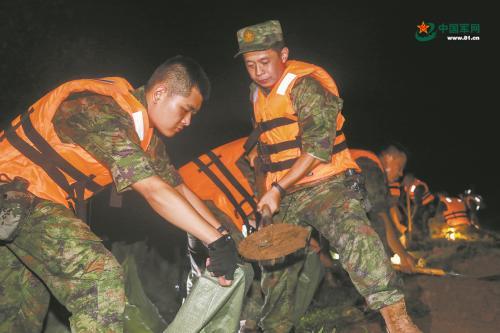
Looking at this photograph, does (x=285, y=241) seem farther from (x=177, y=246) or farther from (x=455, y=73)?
(x=455, y=73)

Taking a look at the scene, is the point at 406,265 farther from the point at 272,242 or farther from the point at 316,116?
the point at 272,242

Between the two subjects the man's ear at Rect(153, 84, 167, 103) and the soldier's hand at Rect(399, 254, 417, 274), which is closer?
the man's ear at Rect(153, 84, 167, 103)

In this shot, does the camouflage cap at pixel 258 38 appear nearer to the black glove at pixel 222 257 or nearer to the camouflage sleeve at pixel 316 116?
the camouflage sleeve at pixel 316 116

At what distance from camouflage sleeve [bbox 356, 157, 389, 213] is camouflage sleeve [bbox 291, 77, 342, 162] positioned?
2083 millimetres

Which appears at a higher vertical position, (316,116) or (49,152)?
(49,152)

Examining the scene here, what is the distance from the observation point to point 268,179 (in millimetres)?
3725

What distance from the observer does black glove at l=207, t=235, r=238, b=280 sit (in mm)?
2262

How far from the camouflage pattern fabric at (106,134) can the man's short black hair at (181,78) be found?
32 cm

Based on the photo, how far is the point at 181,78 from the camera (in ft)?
8.73

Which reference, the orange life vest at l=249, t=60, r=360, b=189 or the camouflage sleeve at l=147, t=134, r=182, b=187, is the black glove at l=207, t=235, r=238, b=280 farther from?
the orange life vest at l=249, t=60, r=360, b=189

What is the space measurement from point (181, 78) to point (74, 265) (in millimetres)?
1065

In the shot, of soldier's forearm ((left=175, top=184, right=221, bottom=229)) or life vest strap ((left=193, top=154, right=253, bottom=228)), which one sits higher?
soldier's forearm ((left=175, top=184, right=221, bottom=229))

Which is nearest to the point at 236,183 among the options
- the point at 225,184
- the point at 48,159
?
the point at 225,184

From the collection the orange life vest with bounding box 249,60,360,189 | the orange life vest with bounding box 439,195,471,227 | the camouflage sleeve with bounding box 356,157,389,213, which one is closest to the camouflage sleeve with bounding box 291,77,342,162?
the orange life vest with bounding box 249,60,360,189
